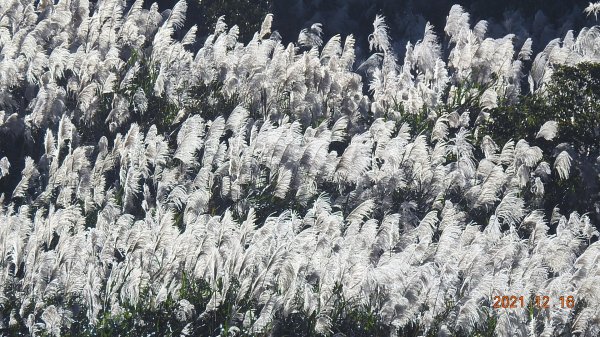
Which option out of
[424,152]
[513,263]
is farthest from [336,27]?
[513,263]

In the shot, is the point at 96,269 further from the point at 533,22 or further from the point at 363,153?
the point at 533,22

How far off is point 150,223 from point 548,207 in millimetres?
6158

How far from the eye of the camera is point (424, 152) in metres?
13.5

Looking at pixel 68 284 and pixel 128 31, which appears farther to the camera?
pixel 128 31
